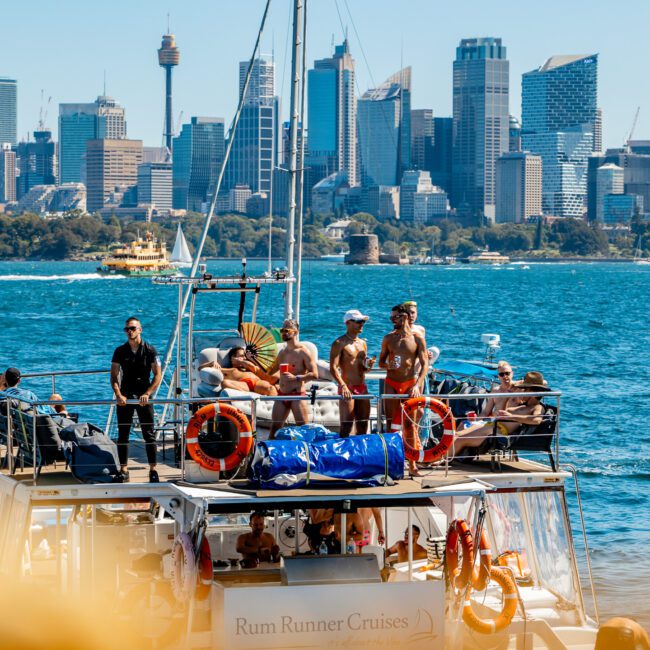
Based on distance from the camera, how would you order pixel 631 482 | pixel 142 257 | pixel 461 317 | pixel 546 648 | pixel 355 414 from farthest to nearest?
pixel 142 257, pixel 461 317, pixel 631 482, pixel 355 414, pixel 546 648

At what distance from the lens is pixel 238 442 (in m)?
11.2

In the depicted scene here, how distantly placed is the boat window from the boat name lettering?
3.00 meters

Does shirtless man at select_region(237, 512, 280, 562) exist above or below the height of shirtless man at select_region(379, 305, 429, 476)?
below

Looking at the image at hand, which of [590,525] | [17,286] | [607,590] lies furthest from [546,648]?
[17,286]

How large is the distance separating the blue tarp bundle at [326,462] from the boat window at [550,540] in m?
2.42

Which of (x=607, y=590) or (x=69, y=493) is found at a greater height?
(x=69, y=493)

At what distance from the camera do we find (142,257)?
18912 centimetres

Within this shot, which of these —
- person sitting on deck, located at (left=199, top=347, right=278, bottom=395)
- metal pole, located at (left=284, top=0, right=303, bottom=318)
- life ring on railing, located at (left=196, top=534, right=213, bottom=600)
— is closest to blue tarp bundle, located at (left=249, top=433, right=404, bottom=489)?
life ring on railing, located at (left=196, top=534, right=213, bottom=600)

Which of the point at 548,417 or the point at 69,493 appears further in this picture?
the point at 548,417

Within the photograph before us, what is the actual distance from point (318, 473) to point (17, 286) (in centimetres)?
14372

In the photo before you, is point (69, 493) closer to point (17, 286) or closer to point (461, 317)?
point (461, 317)

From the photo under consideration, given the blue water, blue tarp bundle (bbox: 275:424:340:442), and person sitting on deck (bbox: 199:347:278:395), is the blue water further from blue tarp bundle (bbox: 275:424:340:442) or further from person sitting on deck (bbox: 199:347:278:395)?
blue tarp bundle (bbox: 275:424:340:442)

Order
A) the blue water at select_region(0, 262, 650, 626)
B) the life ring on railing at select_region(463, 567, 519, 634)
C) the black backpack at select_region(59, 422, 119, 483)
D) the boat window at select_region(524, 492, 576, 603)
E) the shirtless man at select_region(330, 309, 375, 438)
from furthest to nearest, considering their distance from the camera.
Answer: the blue water at select_region(0, 262, 650, 626) < the boat window at select_region(524, 492, 576, 603) < the shirtless man at select_region(330, 309, 375, 438) < the black backpack at select_region(59, 422, 119, 483) < the life ring on railing at select_region(463, 567, 519, 634)

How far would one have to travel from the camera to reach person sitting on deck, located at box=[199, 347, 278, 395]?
1446 cm
